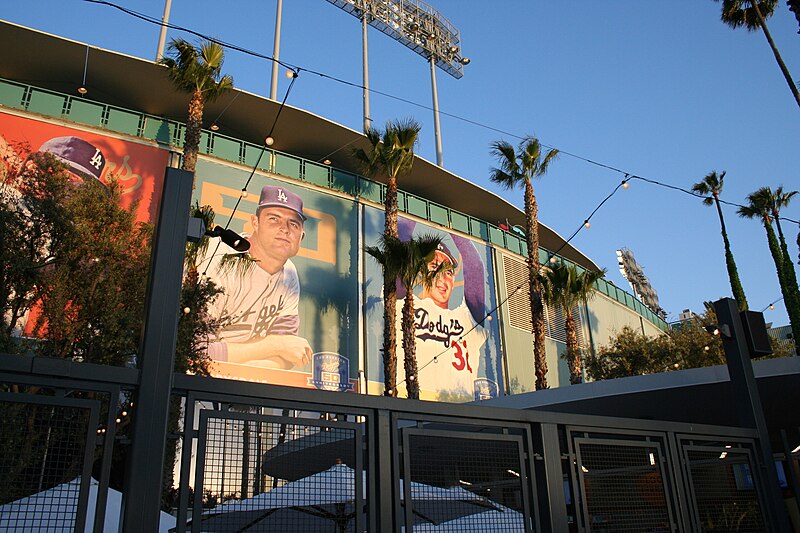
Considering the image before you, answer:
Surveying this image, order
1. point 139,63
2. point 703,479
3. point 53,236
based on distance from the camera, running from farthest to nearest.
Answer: point 139,63 < point 53,236 < point 703,479

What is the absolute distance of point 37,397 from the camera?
3828 mm

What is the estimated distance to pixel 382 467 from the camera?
4934 millimetres

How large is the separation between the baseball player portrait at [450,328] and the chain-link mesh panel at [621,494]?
18705 mm

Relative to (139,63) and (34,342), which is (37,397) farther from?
(139,63)

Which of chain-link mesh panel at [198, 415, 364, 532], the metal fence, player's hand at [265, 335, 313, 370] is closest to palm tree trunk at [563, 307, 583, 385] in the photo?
player's hand at [265, 335, 313, 370]

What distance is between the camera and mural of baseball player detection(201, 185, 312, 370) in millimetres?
21141

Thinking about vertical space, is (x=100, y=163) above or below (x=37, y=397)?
above

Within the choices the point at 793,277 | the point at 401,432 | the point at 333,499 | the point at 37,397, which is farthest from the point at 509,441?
the point at 793,277

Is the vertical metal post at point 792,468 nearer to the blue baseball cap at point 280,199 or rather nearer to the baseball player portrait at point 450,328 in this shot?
the baseball player portrait at point 450,328

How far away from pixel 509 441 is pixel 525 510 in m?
0.55

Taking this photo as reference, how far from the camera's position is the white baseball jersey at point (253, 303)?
2103 cm

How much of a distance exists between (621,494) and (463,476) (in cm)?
152

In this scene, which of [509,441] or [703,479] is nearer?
[509,441]

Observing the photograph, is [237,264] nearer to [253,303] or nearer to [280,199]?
[253,303]
